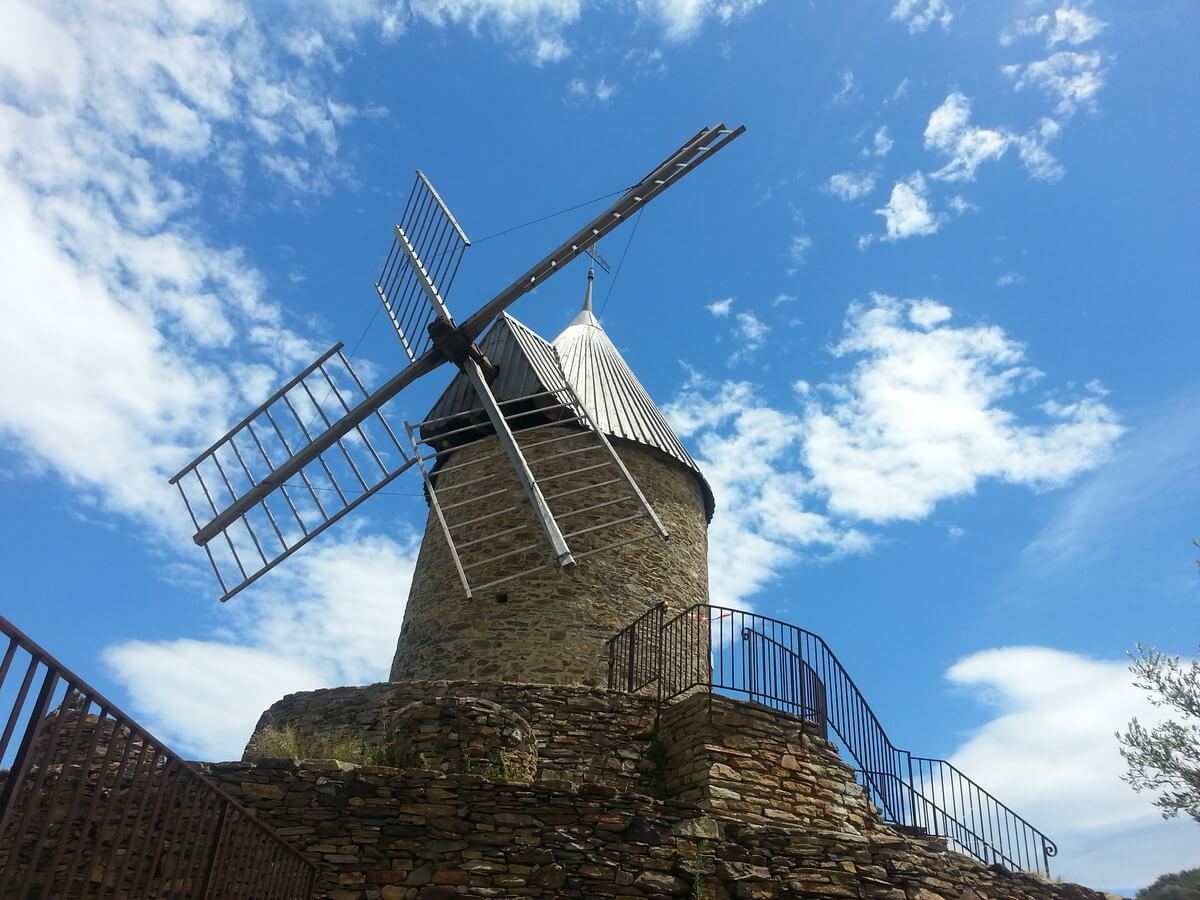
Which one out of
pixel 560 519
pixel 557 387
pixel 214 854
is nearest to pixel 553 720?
pixel 560 519

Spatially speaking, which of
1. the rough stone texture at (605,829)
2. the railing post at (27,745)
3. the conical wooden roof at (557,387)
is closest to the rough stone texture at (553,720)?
the rough stone texture at (605,829)

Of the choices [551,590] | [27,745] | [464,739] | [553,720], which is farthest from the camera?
[551,590]

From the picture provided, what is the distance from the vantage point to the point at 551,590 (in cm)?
1207

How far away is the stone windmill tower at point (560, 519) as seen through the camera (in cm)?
1180

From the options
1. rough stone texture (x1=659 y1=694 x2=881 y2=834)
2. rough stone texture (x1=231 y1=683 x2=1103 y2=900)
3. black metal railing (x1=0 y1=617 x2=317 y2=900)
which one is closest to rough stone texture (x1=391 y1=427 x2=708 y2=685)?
rough stone texture (x1=659 y1=694 x2=881 y2=834)

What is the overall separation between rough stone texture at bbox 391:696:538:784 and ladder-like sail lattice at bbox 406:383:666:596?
3.53 meters

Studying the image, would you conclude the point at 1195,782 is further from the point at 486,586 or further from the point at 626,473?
the point at 486,586

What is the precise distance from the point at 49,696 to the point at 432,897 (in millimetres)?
4417

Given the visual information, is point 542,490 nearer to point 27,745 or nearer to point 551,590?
point 551,590

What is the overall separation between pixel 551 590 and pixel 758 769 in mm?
4366

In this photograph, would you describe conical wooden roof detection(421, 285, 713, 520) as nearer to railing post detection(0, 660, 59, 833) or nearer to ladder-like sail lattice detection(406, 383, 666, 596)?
ladder-like sail lattice detection(406, 383, 666, 596)

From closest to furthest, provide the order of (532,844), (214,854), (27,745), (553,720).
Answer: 1. (27,745)
2. (214,854)
3. (532,844)
4. (553,720)

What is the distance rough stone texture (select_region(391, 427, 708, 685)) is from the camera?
11.7m

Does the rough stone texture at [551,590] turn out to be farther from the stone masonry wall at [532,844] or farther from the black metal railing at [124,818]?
the black metal railing at [124,818]
